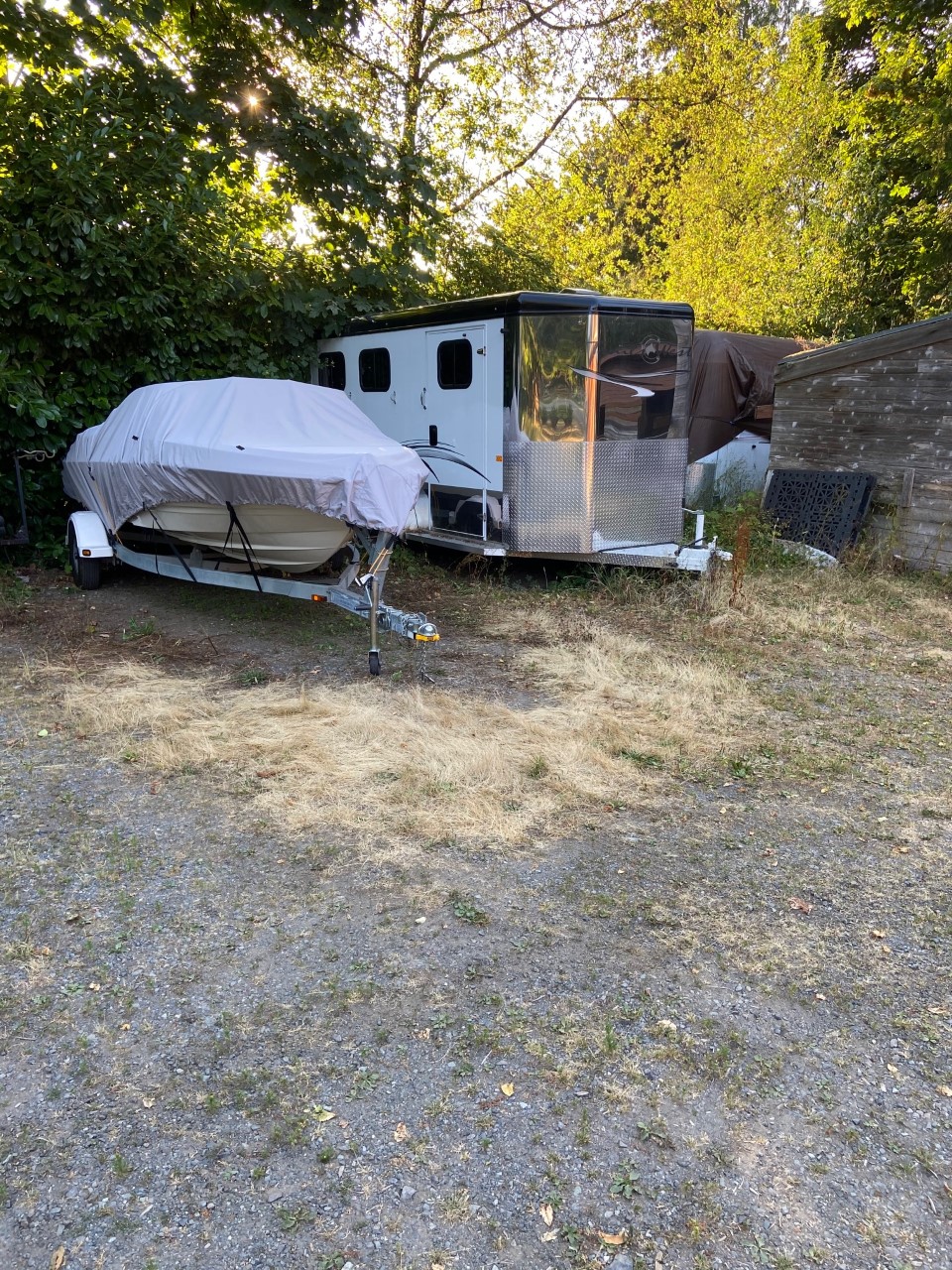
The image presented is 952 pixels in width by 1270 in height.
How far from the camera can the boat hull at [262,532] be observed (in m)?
6.70

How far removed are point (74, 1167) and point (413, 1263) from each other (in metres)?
0.99

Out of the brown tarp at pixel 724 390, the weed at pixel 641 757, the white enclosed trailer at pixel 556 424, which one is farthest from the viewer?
the brown tarp at pixel 724 390

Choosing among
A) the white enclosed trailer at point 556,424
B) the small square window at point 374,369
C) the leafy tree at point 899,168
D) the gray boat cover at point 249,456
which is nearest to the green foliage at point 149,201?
the small square window at point 374,369

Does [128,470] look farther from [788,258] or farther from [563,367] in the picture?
[788,258]

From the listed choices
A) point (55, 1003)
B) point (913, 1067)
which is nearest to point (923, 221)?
point (913, 1067)

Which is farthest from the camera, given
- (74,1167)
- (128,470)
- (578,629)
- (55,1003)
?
(578,629)

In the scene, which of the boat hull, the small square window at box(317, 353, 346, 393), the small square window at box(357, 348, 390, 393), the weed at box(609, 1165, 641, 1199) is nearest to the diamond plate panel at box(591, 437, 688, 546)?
the small square window at box(357, 348, 390, 393)

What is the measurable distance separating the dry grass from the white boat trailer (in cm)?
52

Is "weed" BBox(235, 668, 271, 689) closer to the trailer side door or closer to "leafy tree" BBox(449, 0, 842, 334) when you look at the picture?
the trailer side door

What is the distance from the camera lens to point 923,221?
54.9ft

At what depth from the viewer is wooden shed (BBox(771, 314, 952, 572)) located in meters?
9.90

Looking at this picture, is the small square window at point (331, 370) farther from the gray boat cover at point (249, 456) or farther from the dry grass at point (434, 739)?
the dry grass at point (434, 739)

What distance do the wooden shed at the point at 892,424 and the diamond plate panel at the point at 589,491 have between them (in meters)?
3.04

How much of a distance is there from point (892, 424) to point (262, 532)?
7.75 m
